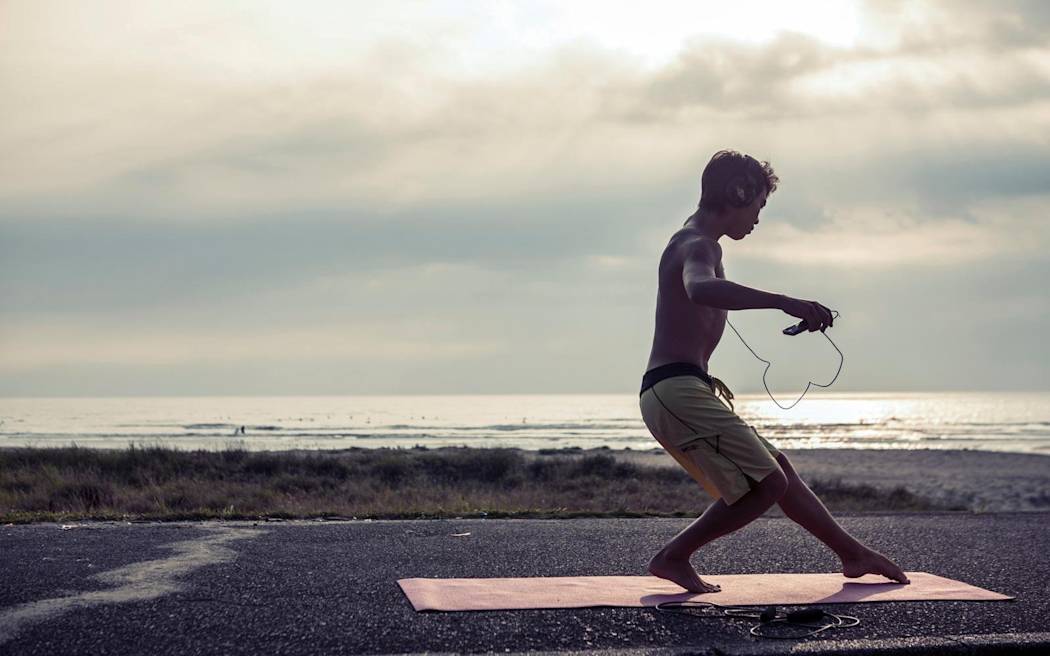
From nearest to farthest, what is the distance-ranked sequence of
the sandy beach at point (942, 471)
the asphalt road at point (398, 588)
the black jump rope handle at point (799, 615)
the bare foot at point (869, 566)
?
1. the asphalt road at point (398, 588)
2. the black jump rope handle at point (799, 615)
3. the bare foot at point (869, 566)
4. the sandy beach at point (942, 471)

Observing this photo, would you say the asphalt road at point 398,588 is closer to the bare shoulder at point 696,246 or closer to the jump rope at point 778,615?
the jump rope at point 778,615

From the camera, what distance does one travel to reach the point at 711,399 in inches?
182

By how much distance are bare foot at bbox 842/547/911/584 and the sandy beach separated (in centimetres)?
1412

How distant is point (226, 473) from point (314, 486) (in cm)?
368

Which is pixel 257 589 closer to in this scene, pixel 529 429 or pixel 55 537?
pixel 55 537

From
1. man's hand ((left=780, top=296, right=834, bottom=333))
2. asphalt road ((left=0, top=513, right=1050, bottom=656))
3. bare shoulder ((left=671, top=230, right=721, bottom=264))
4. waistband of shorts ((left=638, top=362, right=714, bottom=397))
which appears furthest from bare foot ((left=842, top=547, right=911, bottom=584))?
bare shoulder ((left=671, top=230, right=721, bottom=264))

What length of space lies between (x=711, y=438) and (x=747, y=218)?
3.61 ft

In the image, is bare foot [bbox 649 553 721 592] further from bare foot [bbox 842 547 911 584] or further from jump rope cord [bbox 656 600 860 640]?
bare foot [bbox 842 547 911 584]

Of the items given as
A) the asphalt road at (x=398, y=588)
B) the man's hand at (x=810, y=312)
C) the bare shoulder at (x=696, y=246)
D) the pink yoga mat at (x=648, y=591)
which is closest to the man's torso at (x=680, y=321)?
the bare shoulder at (x=696, y=246)

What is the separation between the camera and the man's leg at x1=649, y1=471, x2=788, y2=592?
4.61 metres

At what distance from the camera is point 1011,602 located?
479 cm

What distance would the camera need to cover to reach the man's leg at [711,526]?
4605 mm

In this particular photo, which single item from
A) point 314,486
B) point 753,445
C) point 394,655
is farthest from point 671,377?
point 314,486

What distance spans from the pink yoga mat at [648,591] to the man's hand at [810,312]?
4.42ft
